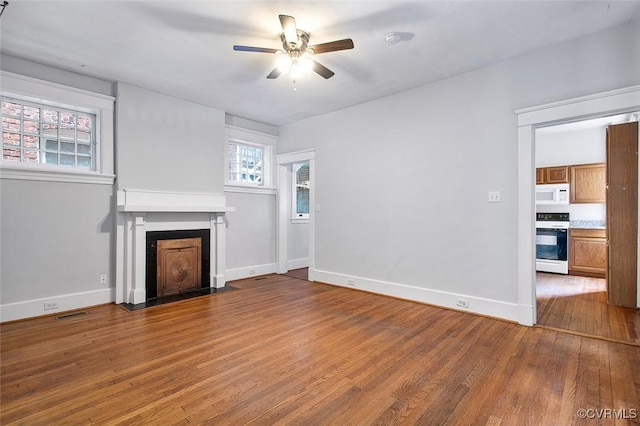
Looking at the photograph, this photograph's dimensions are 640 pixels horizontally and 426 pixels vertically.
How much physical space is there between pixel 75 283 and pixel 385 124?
4.62 meters

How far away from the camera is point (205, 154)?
15.9 ft

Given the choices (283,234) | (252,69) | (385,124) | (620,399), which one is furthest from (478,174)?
(283,234)

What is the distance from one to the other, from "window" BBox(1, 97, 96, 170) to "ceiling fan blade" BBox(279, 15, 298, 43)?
308 cm

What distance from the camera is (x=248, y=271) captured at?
5.57 metres

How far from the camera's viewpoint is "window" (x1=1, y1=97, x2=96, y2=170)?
346 cm

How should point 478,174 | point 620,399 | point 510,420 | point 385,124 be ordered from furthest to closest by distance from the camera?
point 385,124
point 478,174
point 620,399
point 510,420

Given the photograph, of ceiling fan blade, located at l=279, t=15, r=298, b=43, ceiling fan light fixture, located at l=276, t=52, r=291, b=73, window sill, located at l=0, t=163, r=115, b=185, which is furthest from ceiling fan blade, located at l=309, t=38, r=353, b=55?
window sill, located at l=0, t=163, r=115, b=185

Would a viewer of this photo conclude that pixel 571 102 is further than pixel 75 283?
No

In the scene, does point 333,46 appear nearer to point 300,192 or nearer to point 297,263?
point 300,192

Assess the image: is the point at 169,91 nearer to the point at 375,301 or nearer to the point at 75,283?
the point at 75,283

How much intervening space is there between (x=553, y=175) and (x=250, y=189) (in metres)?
6.12

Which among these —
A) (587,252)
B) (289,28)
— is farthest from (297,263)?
(587,252)

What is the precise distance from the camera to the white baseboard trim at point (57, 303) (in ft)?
10.9

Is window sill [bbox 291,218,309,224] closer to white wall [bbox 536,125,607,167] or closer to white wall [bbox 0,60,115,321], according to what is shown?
white wall [bbox 0,60,115,321]
